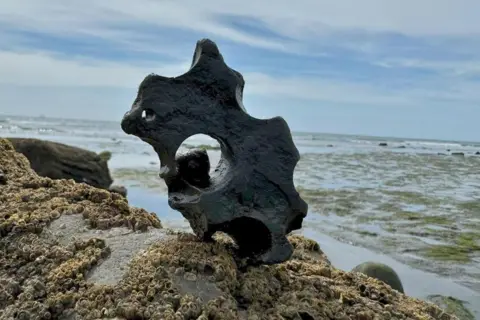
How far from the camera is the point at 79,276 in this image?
2.76 metres

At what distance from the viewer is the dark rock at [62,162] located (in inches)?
457

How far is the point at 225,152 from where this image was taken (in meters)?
3.24

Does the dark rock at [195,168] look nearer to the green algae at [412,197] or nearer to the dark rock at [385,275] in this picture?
the dark rock at [385,275]

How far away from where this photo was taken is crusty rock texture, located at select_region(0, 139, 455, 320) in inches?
100

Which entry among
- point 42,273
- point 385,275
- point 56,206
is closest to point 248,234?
point 42,273

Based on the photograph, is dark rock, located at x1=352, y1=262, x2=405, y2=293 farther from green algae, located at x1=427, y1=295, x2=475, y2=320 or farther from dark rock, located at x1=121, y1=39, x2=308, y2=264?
dark rock, located at x1=121, y1=39, x2=308, y2=264

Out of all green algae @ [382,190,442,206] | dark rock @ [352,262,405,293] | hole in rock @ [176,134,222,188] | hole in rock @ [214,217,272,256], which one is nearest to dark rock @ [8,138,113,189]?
dark rock @ [352,262,405,293]

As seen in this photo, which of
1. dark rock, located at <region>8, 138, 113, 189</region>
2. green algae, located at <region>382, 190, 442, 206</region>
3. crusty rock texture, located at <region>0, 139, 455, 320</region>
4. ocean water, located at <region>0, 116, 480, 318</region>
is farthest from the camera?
green algae, located at <region>382, 190, 442, 206</region>

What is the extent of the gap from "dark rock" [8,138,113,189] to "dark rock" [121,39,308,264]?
9.13m

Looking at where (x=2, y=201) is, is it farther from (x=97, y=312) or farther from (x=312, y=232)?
(x=312, y=232)

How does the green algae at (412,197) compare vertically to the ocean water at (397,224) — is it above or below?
above

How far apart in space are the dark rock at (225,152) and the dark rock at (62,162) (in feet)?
30.0

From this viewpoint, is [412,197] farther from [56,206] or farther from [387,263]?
[56,206]

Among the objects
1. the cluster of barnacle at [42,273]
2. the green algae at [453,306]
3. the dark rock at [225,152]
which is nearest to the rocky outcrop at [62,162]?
the green algae at [453,306]
